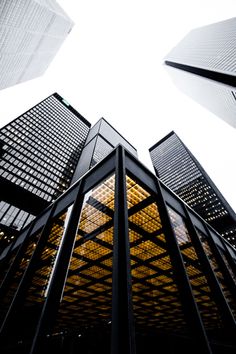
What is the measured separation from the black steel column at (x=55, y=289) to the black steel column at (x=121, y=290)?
1.61 m

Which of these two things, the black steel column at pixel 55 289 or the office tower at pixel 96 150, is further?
the office tower at pixel 96 150

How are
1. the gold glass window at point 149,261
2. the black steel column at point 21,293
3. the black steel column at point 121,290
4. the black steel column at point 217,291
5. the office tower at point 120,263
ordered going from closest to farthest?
the black steel column at point 121,290, the office tower at point 120,263, the black steel column at point 21,293, the black steel column at point 217,291, the gold glass window at point 149,261

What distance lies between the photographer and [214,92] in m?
91.7

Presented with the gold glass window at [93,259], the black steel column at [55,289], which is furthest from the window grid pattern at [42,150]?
the black steel column at [55,289]

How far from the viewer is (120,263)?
11.0 ft

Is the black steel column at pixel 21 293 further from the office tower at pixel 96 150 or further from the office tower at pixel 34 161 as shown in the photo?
the office tower at pixel 34 161

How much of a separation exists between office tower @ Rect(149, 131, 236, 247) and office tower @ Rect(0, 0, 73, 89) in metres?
103

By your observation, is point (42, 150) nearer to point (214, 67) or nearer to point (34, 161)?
point (34, 161)

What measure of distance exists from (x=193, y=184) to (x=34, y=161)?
345 feet

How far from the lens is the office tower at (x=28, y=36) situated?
5750cm

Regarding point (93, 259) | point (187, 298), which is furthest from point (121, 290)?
point (93, 259)

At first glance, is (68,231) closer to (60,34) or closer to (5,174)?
(5,174)

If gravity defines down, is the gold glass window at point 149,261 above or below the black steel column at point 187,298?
above

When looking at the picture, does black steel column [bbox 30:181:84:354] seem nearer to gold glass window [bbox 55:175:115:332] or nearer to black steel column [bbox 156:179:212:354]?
gold glass window [bbox 55:175:115:332]
